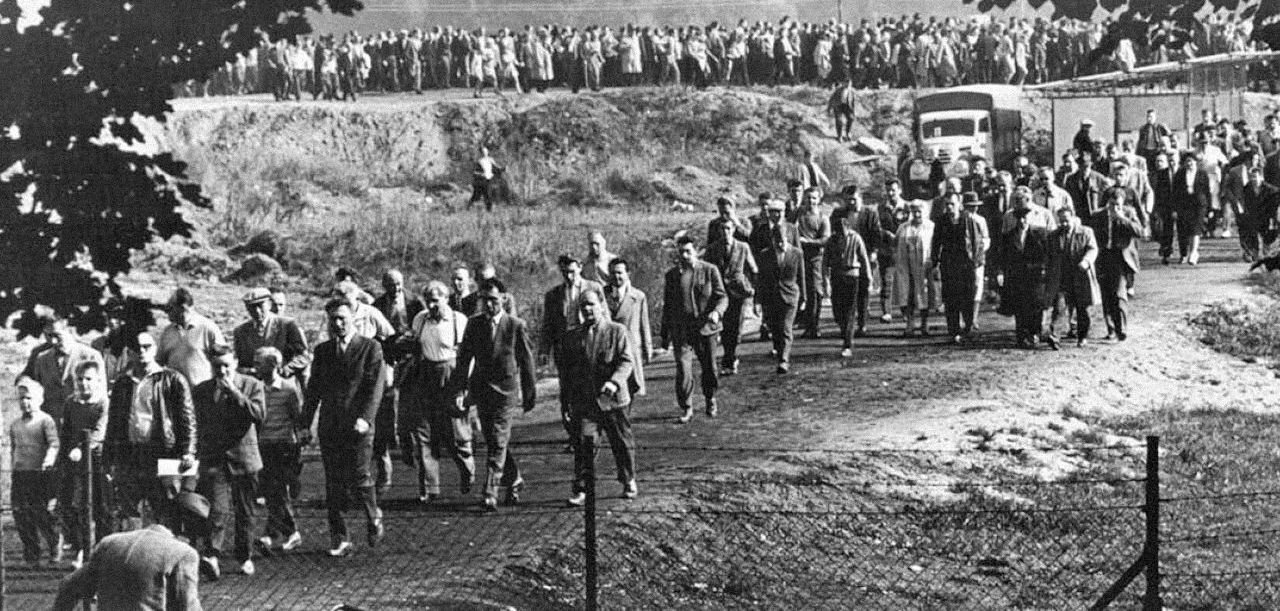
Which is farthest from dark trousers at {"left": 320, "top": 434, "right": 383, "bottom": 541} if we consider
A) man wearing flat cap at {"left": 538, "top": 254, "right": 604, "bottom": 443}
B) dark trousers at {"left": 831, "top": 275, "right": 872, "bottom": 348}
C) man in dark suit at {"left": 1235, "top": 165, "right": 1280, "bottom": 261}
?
man in dark suit at {"left": 1235, "top": 165, "right": 1280, "bottom": 261}

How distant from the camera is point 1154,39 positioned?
1150 centimetres

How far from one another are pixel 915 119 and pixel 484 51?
42.7 feet

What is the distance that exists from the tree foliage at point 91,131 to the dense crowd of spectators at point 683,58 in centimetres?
4000

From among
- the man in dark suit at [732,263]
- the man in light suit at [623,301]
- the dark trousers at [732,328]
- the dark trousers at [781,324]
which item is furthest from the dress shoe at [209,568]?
the dark trousers at [781,324]

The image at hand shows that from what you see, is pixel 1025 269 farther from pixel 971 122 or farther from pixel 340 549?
pixel 971 122

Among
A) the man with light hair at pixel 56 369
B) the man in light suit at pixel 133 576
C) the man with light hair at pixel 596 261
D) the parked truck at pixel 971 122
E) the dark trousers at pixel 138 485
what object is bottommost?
the dark trousers at pixel 138 485

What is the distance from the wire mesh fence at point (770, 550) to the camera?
510 inches

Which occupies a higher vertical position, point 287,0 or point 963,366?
point 287,0

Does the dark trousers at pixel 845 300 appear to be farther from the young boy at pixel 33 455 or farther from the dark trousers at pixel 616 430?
the young boy at pixel 33 455

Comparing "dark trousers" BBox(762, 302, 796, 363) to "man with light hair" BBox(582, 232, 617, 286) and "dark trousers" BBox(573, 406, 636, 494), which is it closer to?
"man with light hair" BBox(582, 232, 617, 286)

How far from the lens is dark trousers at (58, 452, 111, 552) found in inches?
531

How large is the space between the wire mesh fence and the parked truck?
76.9 feet

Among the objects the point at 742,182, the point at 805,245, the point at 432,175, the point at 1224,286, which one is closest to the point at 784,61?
the point at 742,182

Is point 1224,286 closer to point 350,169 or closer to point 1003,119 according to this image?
point 1003,119
